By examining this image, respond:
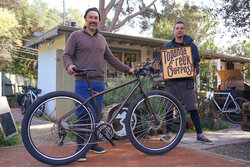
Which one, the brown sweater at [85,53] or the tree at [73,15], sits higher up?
the tree at [73,15]

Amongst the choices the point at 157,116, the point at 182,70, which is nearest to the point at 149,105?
the point at 157,116

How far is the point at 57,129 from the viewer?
8.33 ft

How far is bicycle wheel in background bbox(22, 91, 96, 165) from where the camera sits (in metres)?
2.40

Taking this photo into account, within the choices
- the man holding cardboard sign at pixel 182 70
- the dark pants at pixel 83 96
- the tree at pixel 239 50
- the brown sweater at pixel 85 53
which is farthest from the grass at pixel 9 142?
the tree at pixel 239 50

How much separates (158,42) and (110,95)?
14.4ft

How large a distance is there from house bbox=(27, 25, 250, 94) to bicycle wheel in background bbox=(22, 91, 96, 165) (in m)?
4.41

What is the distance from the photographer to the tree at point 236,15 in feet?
20.5

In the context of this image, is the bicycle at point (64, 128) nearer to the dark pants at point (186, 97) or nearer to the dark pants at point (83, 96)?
the dark pants at point (83, 96)

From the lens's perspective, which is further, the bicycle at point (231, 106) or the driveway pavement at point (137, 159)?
the bicycle at point (231, 106)

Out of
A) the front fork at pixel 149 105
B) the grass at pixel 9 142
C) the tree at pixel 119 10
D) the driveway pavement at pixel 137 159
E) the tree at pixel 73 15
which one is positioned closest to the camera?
the driveway pavement at pixel 137 159

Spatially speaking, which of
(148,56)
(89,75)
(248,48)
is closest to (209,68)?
(148,56)

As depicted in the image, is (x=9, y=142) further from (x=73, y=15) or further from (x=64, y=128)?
(x=73, y=15)

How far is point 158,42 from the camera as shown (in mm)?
8469

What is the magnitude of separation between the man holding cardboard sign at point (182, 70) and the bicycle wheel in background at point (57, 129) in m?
1.37
